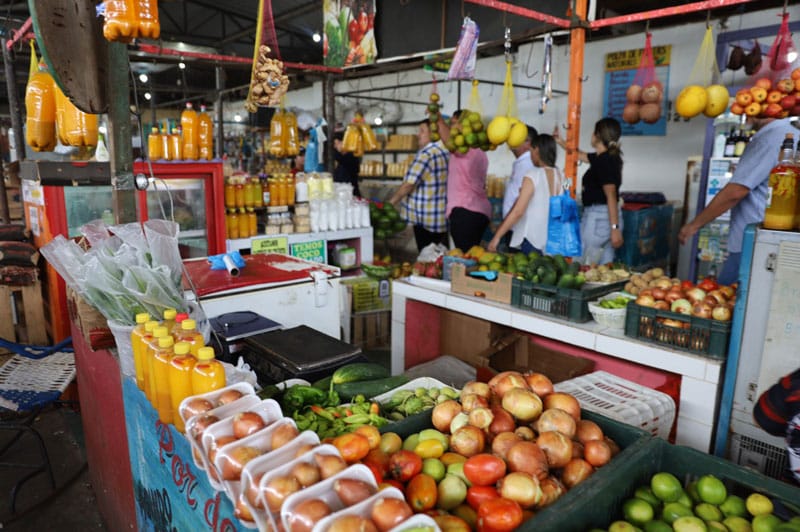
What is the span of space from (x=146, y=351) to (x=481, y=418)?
1073mm

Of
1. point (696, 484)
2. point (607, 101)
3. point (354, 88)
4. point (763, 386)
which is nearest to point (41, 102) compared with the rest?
point (696, 484)

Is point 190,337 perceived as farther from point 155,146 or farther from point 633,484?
point 155,146

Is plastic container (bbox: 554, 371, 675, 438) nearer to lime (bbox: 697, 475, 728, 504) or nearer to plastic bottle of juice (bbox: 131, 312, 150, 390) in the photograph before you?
lime (bbox: 697, 475, 728, 504)

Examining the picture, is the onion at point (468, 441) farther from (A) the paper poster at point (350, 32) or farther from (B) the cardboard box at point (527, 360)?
(A) the paper poster at point (350, 32)

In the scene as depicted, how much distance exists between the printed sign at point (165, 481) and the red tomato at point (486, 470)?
58cm

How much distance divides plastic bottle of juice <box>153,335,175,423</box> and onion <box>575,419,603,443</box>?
1178 mm

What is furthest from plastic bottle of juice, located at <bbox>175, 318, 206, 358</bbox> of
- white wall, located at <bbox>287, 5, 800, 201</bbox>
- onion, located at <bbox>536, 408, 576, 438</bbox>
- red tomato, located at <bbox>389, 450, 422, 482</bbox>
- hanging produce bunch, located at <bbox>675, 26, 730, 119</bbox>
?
white wall, located at <bbox>287, 5, 800, 201</bbox>

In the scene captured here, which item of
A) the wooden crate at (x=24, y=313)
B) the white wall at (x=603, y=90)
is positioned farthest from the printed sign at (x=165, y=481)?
the white wall at (x=603, y=90)

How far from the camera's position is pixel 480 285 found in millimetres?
3389

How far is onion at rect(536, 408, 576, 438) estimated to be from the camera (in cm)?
146

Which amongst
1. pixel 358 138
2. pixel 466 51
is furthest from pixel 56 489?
pixel 358 138

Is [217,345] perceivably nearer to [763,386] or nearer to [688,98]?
[763,386]

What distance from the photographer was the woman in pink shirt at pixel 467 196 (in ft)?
17.3

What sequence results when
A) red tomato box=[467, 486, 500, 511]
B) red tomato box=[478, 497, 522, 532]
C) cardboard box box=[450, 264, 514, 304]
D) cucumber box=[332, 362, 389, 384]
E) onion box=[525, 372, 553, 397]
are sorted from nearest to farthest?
red tomato box=[478, 497, 522, 532], red tomato box=[467, 486, 500, 511], onion box=[525, 372, 553, 397], cucumber box=[332, 362, 389, 384], cardboard box box=[450, 264, 514, 304]
